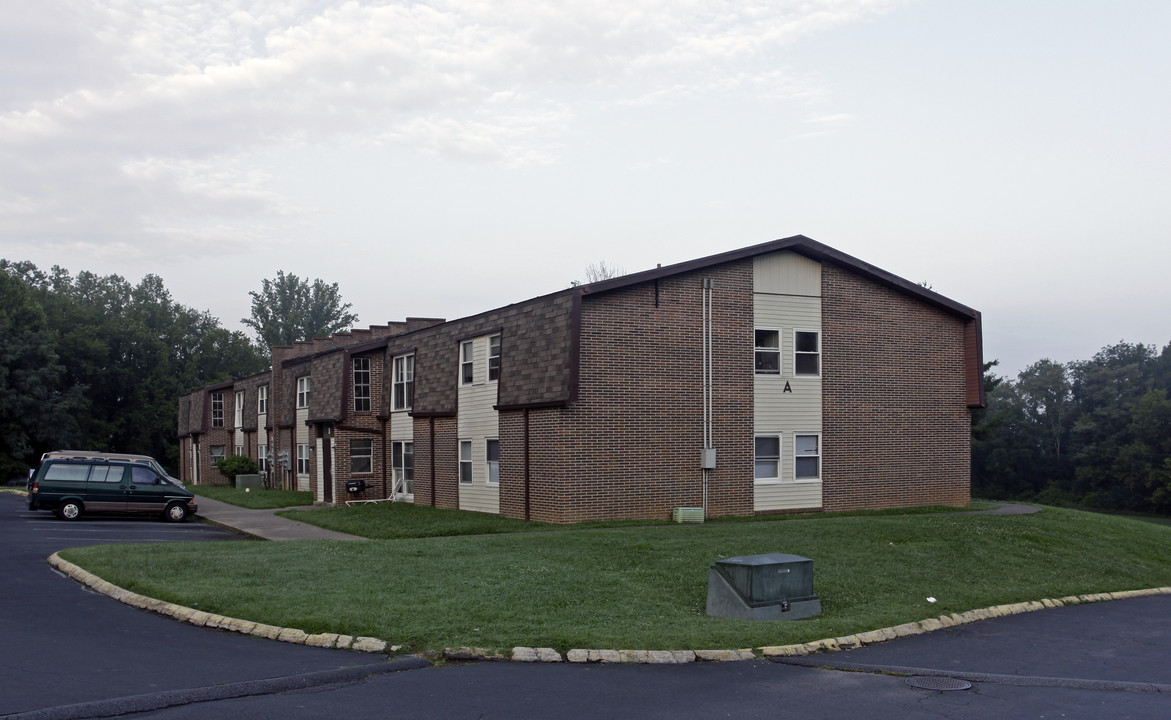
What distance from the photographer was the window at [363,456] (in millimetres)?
34094

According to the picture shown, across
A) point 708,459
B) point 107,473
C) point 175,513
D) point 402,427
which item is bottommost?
point 175,513

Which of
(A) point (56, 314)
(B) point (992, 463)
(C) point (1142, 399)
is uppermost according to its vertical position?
(A) point (56, 314)

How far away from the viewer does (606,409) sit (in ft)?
77.6

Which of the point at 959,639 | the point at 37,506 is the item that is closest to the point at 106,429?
the point at 37,506

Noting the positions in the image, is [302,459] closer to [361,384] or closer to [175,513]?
[361,384]

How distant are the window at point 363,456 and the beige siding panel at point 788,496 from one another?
1472 centimetres

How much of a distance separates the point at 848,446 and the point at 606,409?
773 cm

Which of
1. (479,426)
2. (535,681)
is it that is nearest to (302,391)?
(479,426)

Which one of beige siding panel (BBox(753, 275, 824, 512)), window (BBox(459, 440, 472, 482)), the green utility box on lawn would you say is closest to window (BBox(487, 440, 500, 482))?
window (BBox(459, 440, 472, 482))

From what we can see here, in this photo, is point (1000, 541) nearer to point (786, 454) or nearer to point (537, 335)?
point (786, 454)

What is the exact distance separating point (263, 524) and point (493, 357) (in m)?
7.69

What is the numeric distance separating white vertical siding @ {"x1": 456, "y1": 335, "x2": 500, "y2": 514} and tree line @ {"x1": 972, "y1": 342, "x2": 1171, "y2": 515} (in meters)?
47.9

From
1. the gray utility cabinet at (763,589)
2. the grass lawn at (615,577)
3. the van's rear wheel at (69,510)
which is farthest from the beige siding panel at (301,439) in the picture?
the gray utility cabinet at (763,589)

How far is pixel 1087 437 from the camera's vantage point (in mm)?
79938
